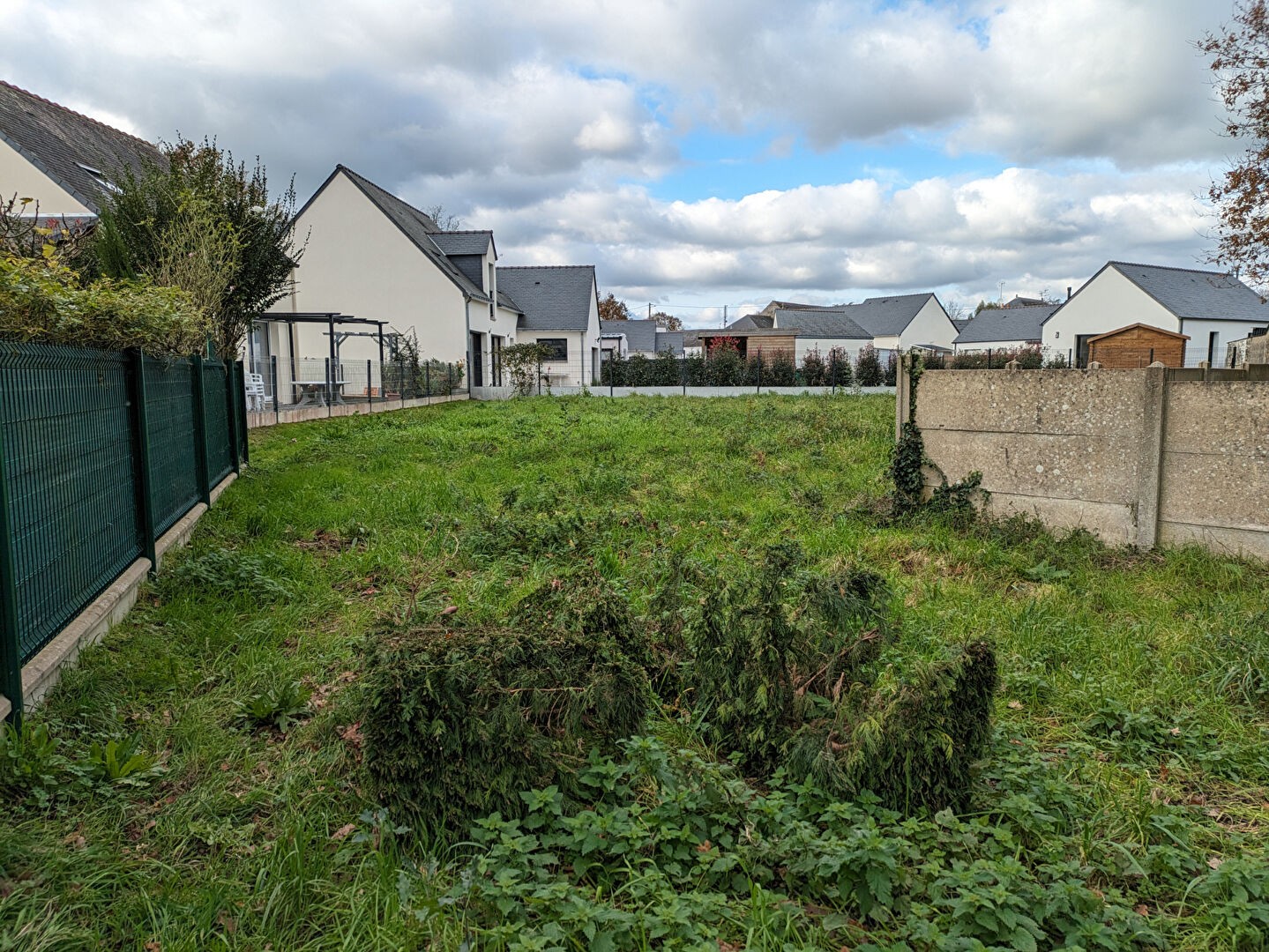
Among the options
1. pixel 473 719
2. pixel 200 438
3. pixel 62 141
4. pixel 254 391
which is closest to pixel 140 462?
pixel 200 438

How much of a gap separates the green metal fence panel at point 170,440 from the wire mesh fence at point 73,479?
A: 17mm

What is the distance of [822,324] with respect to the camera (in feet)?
206

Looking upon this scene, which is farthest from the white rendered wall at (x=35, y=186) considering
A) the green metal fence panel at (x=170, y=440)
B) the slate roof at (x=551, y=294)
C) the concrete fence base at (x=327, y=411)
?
the slate roof at (x=551, y=294)

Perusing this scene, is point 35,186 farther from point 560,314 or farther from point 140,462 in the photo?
point 560,314

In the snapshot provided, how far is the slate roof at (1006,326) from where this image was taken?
187 feet

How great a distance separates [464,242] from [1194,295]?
123 ft

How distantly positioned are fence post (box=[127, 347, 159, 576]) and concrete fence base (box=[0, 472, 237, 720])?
0.12 meters

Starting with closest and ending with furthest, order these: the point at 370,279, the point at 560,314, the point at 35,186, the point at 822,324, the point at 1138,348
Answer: the point at 35,186 → the point at 1138,348 → the point at 370,279 → the point at 560,314 → the point at 822,324

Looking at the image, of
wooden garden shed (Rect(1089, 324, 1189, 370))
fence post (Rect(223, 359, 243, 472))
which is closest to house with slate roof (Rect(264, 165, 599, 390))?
fence post (Rect(223, 359, 243, 472))

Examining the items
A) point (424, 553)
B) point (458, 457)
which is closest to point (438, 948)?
point (424, 553)

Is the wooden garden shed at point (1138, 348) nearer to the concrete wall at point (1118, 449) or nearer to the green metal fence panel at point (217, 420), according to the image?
the concrete wall at point (1118, 449)

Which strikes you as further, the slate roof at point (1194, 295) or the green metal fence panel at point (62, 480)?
the slate roof at point (1194, 295)

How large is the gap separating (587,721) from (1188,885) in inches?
76.4

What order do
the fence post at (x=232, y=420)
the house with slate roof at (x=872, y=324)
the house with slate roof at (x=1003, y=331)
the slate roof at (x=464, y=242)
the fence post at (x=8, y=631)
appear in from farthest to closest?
the house with slate roof at (x=872, y=324) < the house with slate roof at (x=1003, y=331) < the slate roof at (x=464, y=242) < the fence post at (x=232, y=420) < the fence post at (x=8, y=631)
